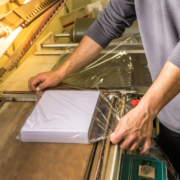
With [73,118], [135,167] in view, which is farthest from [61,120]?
[135,167]

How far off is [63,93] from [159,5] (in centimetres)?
62

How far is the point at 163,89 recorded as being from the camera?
77 centimetres

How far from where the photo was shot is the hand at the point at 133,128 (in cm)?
80

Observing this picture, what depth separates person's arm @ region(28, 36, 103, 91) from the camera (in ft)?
3.97

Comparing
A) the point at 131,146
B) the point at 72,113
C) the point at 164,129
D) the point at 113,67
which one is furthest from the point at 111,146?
the point at 113,67

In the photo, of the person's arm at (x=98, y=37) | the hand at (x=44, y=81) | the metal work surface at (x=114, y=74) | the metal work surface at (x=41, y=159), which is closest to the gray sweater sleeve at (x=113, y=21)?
the person's arm at (x=98, y=37)

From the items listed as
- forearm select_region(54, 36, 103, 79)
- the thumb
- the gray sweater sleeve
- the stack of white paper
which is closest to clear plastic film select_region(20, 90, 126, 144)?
the stack of white paper

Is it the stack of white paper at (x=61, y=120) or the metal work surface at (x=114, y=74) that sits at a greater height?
the stack of white paper at (x=61, y=120)

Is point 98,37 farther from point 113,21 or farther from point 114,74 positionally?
point 114,74

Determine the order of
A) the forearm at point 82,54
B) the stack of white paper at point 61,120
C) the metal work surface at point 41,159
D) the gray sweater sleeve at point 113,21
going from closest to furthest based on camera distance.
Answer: the metal work surface at point 41,159, the stack of white paper at point 61,120, the gray sweater sleeve at point 113,21, the forearm at point 82,54

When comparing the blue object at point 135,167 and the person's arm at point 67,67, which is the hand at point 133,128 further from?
the person's arm at point 67,67

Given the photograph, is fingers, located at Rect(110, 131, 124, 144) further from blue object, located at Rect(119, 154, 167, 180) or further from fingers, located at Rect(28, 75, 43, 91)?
fingers, located at Rect(28, 75, 43, 91)

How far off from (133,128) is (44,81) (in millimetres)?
624

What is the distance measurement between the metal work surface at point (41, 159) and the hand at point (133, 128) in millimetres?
120
